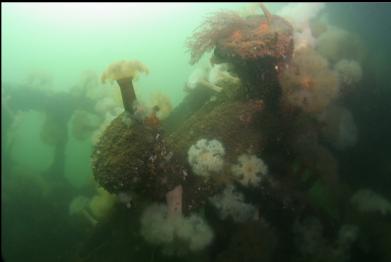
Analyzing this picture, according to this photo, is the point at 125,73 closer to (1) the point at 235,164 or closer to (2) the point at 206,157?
(2) the point at 206,157

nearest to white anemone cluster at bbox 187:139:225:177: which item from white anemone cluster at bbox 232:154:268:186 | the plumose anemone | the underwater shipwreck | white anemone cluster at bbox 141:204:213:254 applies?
the underwater shipwreck

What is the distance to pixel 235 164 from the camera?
22.5 feet

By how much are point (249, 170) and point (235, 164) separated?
274 millimetres

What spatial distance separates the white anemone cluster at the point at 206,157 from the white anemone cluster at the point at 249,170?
0.34 metres

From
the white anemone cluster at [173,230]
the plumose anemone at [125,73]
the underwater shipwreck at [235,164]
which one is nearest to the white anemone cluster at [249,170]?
the underwater shipwreck at [235,164]

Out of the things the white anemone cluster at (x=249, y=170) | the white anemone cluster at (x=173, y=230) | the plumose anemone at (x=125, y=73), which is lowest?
the white anemone cluster at (x=173, y=230)

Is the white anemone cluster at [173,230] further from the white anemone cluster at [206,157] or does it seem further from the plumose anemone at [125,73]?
the plumose anemone at [125,73]

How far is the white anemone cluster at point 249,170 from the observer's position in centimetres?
684

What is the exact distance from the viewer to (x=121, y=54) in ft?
251

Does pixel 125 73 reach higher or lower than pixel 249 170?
higher

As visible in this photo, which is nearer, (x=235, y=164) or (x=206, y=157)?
(x=206, y=157)

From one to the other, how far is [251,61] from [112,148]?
2869mm

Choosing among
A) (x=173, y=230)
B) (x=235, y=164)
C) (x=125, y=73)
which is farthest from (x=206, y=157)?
(x=125, y=73)

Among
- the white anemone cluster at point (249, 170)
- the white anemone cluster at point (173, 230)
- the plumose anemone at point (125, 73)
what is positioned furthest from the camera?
the white anemone cluster at point (249, 170)
